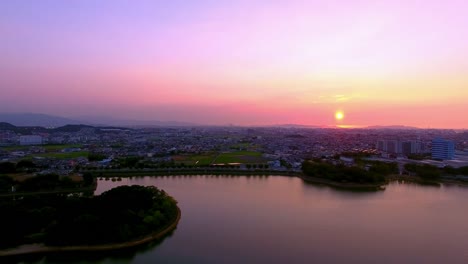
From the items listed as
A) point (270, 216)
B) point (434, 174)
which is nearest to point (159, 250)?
point (270, 216)

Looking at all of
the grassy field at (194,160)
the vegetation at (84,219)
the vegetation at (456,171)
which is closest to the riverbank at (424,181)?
the vegetation at (456,171)

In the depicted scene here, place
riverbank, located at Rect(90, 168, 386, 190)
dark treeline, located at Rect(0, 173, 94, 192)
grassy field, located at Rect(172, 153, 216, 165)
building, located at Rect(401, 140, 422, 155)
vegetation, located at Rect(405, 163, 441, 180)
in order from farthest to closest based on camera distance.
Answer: building, located at Rect(401, 140, 422, 155), grassy field, located at Rect(172, 153, 216, 165), riverbank, located at Rect(90, 168, 386, 190), vegetation, located at Rect(405, 163, 441, 180), dark treeline, located at Rect(0, 173, 94, 192)

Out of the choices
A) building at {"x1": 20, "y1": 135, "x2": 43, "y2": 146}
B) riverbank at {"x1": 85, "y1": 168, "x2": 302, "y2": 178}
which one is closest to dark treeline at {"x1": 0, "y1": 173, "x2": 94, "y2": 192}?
riverbank at {"x1": 85, "y1": 168, "x2": 302, "y2": 178}

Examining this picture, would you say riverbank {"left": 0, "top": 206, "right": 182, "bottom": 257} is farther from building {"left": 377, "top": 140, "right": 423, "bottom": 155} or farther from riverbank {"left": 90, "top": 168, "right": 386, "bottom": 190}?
building {"left": 377, "top": 140, "right": 423, "bottom": 155}

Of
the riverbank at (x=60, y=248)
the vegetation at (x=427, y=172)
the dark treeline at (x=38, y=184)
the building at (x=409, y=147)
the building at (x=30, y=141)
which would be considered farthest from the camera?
the building at (x=30, y=141)

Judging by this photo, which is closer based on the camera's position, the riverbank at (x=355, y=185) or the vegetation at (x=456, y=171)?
the riverbank at (x=355, y=185)

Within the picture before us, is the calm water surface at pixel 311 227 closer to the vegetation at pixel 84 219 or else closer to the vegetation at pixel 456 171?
the vegetation at pixel 84 219

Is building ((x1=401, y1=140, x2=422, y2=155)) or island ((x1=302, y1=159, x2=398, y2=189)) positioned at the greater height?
building ((x1=401, y1=140, x2=422, y2=155))

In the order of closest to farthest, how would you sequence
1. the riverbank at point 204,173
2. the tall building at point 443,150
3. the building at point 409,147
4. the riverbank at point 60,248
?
the riverbank at point 60,248
the riverbank at point 204,173
the tall building at point 443,150
the building at point 409,147
